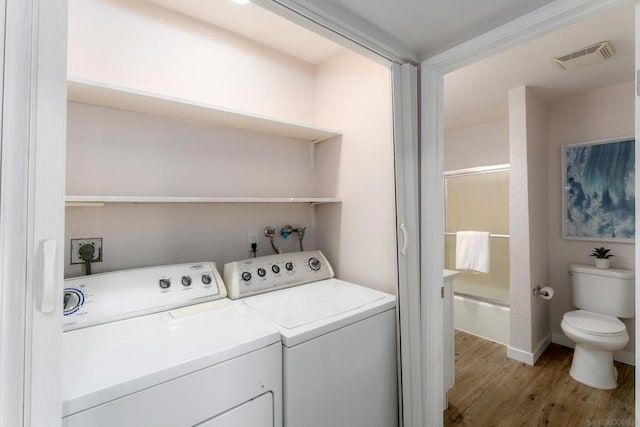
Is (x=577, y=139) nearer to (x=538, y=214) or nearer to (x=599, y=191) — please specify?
(x=599, y=191)

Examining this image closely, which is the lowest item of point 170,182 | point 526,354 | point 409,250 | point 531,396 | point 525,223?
point 531,396

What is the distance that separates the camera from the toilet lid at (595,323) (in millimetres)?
2146

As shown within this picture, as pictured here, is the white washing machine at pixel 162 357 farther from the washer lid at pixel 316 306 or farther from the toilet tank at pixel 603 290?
the toilet tank at pixel 603 290

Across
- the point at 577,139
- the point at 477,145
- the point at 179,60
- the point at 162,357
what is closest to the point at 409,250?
the point at 162,357

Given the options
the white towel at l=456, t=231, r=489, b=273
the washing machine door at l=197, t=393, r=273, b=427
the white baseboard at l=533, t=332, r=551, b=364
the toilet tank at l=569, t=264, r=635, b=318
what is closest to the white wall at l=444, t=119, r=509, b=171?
the white towel at l=456, t=231, r=489, b=273

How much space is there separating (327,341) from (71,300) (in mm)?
1046

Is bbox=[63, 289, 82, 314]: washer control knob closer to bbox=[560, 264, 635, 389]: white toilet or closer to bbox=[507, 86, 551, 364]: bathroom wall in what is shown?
bbox=[507, 86, 551, 364]: bathroom wall

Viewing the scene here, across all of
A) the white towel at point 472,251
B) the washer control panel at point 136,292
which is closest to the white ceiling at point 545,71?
the white towel at point 472,251

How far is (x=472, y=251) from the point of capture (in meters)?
3.14

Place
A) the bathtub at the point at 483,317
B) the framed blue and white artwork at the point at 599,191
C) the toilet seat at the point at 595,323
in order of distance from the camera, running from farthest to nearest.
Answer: the bathtub at the point at 483,317, the framed blue and white artwork at the point at 599,191, the toilet seat at the point at 595,323

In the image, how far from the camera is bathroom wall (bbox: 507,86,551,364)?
2.49 metres

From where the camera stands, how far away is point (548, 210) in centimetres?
286

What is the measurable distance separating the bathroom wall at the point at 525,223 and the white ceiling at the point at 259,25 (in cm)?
176

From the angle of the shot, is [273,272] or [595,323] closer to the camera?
[273,272]
